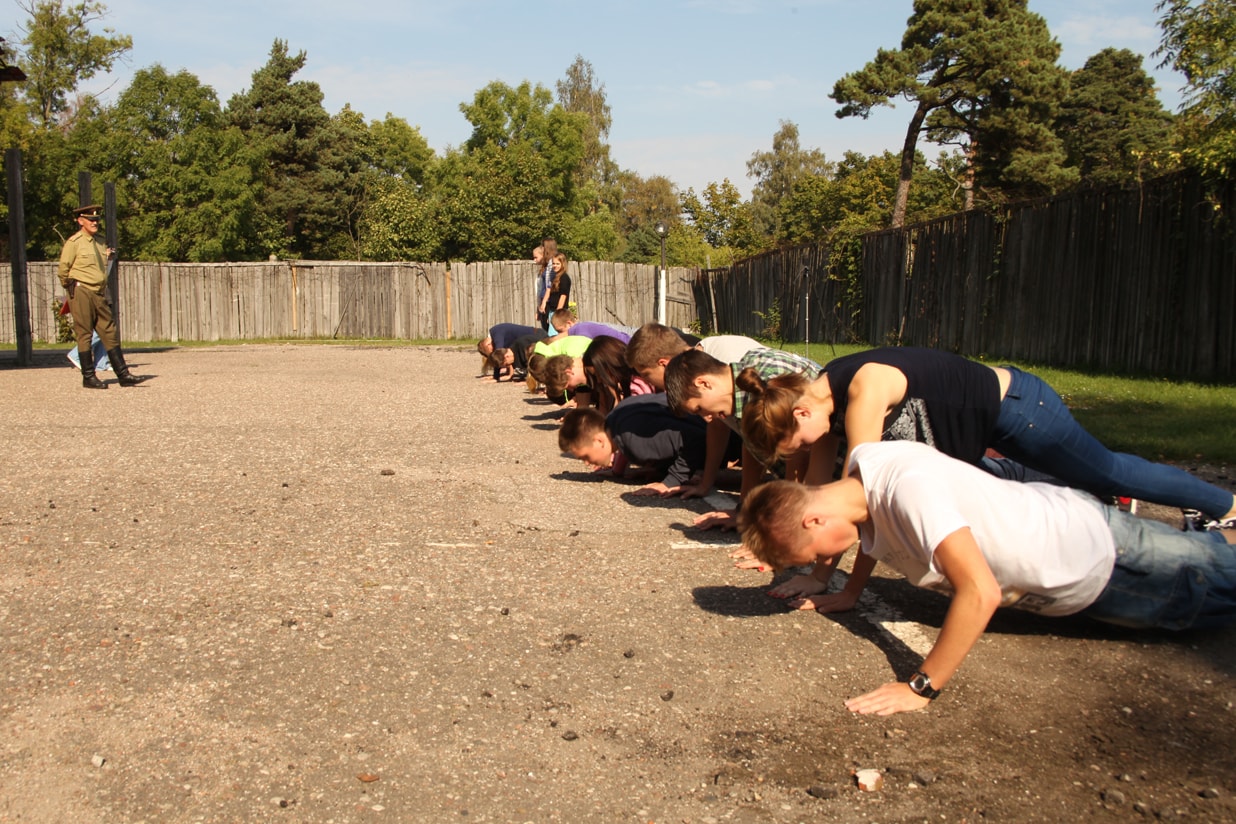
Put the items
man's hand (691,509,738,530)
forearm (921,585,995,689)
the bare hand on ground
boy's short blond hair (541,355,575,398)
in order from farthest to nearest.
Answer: boy's short blond hair (541,355,575,398), the bare hand on ground, man's hand (691,509,738,530), forearm (921,585,995,689)

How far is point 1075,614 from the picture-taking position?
12.6 feet

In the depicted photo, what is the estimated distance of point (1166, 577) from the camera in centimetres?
358

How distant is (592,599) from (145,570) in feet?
6.73

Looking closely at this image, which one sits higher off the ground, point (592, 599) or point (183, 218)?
point (183, 218)

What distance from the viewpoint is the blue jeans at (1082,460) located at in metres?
4.36

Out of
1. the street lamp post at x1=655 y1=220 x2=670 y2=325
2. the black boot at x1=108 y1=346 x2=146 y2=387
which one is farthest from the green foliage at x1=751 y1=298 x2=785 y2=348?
the black boot at x1=108 y1=346 x2=146 y2=387

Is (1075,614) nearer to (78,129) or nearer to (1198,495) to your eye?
(1198,495)

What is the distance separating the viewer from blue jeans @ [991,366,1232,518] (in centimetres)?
436

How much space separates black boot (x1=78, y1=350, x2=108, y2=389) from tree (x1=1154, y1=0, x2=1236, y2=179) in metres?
12.6

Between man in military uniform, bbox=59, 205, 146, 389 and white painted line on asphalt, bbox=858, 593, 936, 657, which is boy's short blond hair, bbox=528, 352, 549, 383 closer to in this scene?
white painted line on asphalt, bbox=858, 593, 936, 657

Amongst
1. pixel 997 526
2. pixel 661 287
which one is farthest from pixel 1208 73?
pixel 661 287

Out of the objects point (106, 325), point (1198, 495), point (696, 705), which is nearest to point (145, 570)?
point (696, 705)

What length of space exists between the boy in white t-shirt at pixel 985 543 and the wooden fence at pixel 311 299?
26.4 metres

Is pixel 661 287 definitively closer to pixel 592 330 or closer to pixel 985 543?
pixel 592 330
